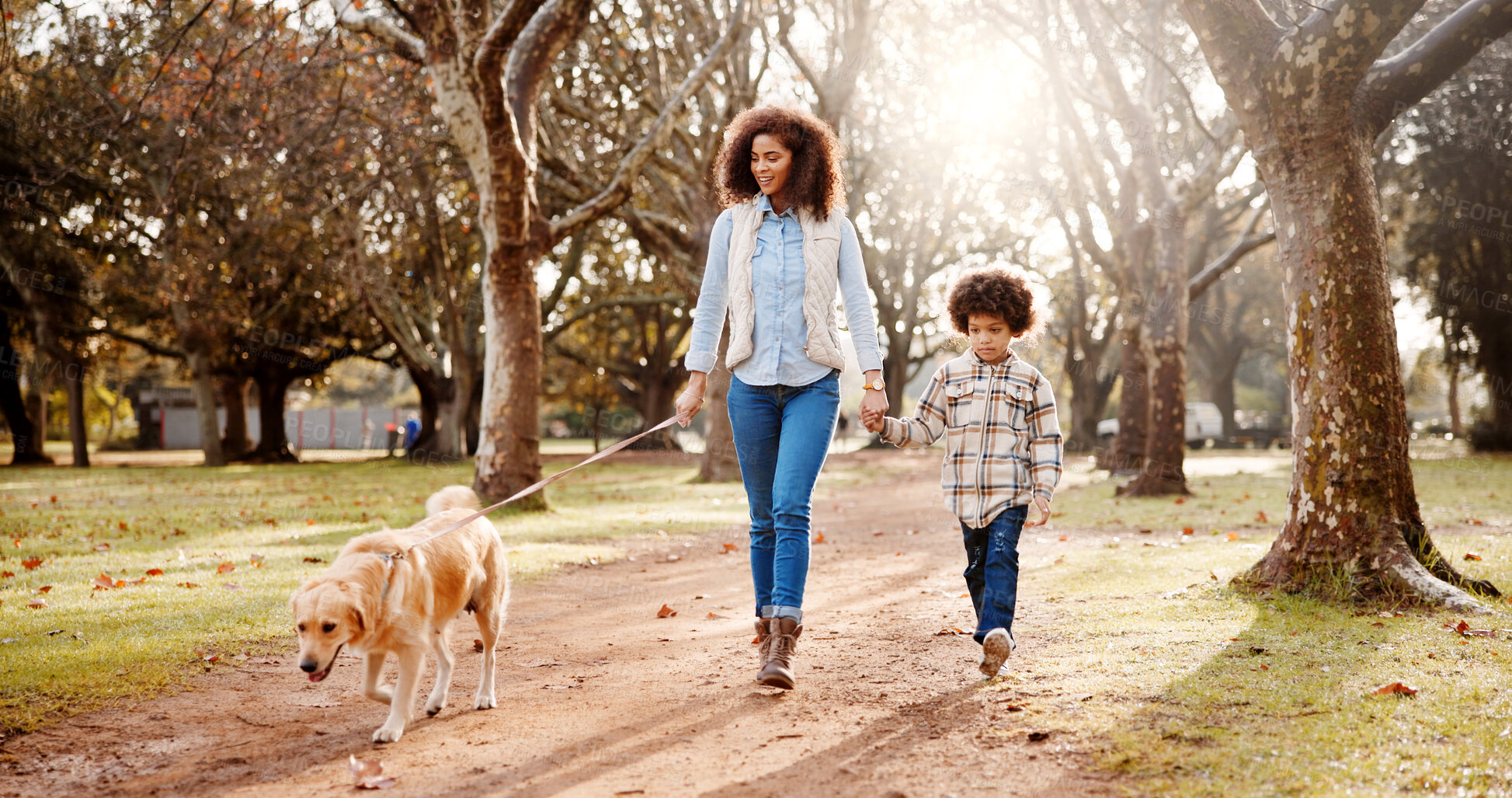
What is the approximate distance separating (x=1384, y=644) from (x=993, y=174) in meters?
23.0

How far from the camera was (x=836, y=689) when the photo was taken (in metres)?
4.41

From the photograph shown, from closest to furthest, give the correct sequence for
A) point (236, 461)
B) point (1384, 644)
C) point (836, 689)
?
point (836, 689)
point (1384, 644)
point (236, 461)

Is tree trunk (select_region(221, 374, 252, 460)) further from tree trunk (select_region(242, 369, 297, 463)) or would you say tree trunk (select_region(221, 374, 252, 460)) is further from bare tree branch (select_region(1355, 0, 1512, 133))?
bare tree branch (select_region(1355, 0, 1512, 133))

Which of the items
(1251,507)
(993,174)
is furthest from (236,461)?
(1251,507)

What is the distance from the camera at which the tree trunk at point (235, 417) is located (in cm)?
3244

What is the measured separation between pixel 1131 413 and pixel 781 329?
15.6 meters

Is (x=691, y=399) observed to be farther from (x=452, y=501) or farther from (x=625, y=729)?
(x=625, y=729)

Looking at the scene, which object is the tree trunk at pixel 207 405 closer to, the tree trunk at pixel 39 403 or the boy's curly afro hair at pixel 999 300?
the tree trunk at pixel 39 403

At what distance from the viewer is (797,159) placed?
182 inches

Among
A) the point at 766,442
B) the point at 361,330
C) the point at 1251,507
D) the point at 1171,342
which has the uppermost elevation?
the point at 361,330

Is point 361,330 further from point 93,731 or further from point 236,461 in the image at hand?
point 93,731

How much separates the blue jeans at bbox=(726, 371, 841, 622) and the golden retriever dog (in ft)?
3.87

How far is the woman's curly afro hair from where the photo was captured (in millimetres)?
4574

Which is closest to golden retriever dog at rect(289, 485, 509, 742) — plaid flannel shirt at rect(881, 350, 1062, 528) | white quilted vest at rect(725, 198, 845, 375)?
white quilted vest at rect(725, 198, 845, 375)
